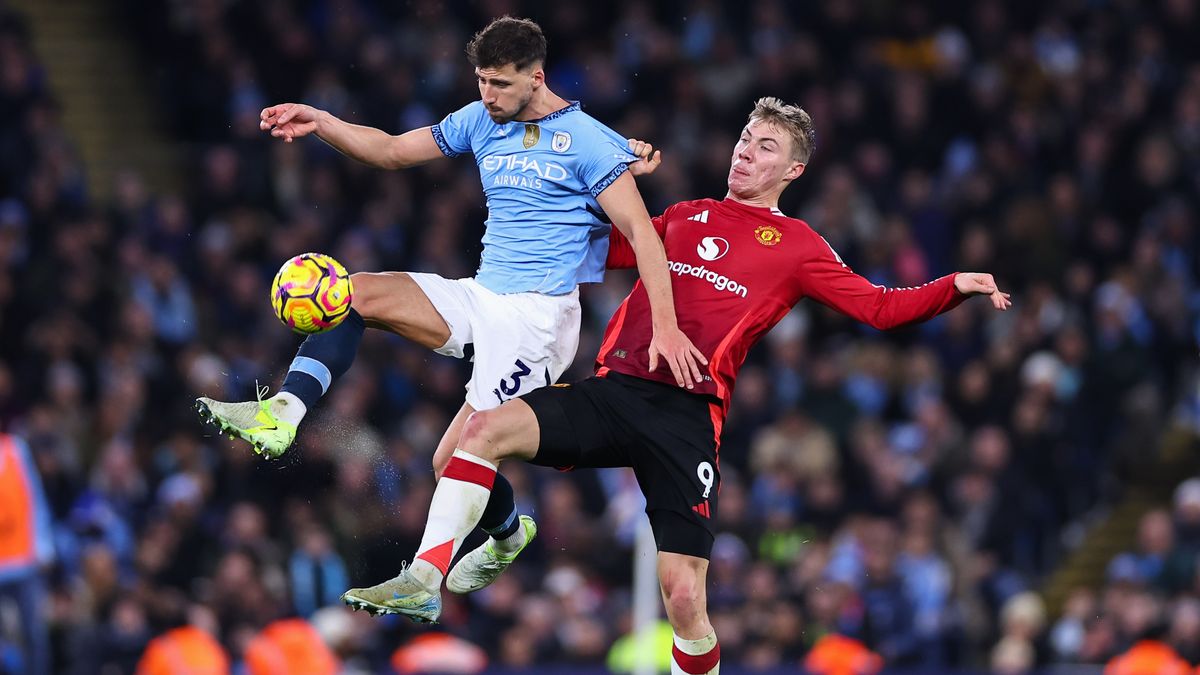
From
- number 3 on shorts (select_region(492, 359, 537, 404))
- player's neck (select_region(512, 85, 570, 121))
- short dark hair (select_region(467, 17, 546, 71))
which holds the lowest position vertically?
number 3 on shorts (select_region(492, 359, 537, 404))

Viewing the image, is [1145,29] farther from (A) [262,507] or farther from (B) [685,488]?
(B) [685,488]

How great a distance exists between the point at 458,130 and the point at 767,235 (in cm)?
143

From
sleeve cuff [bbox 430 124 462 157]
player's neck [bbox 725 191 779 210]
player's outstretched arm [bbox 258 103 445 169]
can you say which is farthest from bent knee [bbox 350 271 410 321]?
player's neck [bbox 725 191 779 210]

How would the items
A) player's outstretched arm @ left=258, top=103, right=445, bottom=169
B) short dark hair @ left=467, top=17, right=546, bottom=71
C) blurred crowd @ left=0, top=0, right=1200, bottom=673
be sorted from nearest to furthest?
short dark hair @ left=467, top=17, right=546, bottom=71
player's outstretched arm @ left=258, top=103, right=445, bottom=169
blurred crowd @ left=0, top=0, right=1200, bottom=673

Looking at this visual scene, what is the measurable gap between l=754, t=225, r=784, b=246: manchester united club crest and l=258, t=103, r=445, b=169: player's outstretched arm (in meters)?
1.46

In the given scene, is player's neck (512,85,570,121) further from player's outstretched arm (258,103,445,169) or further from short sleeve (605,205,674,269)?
short sleeve (605,205,674,269)

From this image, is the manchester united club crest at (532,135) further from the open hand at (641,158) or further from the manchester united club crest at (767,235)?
the manchester united club crest at (767,235)

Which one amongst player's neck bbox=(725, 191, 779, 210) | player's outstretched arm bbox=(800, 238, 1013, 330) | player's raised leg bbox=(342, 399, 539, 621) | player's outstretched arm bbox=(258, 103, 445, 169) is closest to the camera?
player's raised leg bbox=(342, 399, 539, 621)

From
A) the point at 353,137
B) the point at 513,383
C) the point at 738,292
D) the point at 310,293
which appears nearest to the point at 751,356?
the point at 738,292

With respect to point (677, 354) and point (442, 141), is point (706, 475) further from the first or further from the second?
point (442, 141)

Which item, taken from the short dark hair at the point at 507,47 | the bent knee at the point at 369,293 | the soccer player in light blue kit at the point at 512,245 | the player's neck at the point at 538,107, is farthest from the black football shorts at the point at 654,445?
the short dark hair at the point at 507,47

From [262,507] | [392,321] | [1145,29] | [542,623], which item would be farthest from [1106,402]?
[392,321]

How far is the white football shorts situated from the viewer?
8227 millimetres

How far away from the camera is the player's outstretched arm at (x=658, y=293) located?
7.90 m
